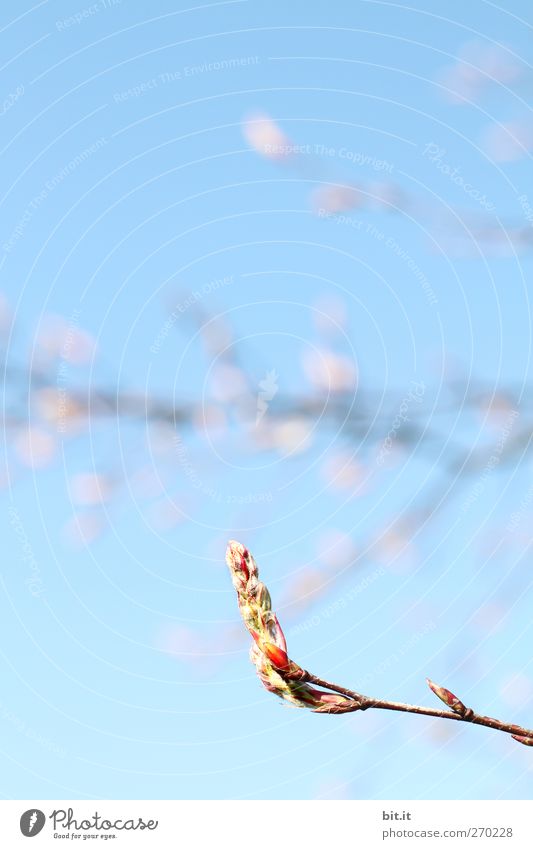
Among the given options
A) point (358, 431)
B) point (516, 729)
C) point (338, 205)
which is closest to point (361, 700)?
point (516, 729)

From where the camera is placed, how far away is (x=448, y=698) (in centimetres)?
164

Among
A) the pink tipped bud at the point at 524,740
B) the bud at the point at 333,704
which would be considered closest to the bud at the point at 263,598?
the bud at the point at 333,704

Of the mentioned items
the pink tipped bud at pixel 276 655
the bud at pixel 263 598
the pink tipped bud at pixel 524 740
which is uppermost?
the bud at pixel 263 598

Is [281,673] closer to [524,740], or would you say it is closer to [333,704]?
[333,704]

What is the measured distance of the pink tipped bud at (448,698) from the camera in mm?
1630

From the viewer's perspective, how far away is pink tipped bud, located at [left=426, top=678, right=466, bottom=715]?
5.35 ft

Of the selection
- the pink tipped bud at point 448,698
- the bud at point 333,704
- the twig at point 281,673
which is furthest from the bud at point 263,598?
the pink tipped bud at point 448,698

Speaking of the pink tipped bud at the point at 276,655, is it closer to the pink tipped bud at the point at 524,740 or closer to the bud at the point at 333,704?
the bud at the point at 333,704

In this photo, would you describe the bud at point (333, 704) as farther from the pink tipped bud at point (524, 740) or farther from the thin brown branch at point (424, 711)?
the pink tipped bud at point (524, 740)

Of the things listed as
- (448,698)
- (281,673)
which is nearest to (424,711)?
(448,698)

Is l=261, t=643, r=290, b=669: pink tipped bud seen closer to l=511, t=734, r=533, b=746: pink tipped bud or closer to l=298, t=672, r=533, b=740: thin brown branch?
l=298, t=672, r=533, b=740: thin brown branch

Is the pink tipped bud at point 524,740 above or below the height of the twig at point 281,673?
below
